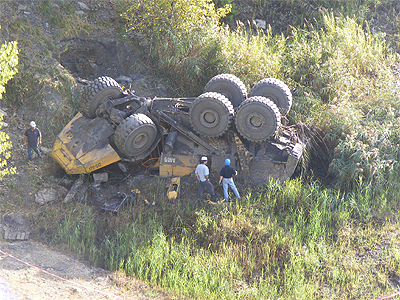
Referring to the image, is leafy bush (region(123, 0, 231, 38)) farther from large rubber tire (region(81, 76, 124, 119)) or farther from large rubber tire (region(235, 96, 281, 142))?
large rubber tire (region(235, 96, 281, 142))

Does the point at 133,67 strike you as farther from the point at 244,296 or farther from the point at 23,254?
the point at 244,296

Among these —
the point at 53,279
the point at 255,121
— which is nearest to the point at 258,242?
the point at 255,121

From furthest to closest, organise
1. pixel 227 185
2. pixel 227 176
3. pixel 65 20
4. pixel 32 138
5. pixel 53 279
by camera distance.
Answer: pixel 65 20 → pixel 32 138 → pixel 227 185 → pixel 227 176 → pixel 53 279

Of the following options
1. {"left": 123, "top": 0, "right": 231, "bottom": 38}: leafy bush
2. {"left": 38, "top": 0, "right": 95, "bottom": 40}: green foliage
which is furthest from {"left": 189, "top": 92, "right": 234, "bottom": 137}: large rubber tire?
{"left": 38, "top": 0, "right": 95, "bottom": 40}: green foliage

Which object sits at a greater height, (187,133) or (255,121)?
(255,121)

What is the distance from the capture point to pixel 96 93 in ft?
32.9

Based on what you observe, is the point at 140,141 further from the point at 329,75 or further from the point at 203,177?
the point at 329,75

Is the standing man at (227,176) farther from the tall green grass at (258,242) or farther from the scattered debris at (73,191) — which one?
the scattered debris at (73,191)

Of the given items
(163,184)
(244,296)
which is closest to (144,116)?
(163,184)

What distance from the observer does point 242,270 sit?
811cm

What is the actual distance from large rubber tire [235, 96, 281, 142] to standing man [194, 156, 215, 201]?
1114 millimetres

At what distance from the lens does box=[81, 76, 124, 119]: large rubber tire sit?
10055mm

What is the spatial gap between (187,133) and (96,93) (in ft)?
7.61

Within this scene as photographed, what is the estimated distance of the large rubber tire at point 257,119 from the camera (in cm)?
930
